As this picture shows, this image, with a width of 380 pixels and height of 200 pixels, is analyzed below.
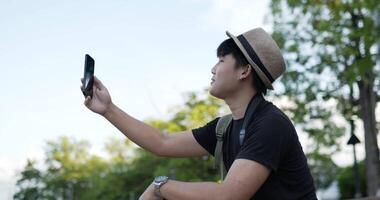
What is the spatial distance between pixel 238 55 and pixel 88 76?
33.4 inches

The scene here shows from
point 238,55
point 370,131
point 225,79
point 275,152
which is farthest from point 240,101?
point 370,131

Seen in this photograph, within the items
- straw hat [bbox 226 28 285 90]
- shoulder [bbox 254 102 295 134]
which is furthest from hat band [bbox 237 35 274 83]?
shoulder [bbox 254 102 295 134]

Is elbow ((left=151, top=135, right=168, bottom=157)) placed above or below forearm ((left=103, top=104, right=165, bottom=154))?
below

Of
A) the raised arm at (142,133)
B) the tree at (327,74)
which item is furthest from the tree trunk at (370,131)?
the raised arm at (142,133)

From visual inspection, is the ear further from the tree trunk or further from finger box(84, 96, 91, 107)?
the tree trunk

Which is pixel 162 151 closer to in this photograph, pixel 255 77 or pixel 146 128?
A: pixel 146 128

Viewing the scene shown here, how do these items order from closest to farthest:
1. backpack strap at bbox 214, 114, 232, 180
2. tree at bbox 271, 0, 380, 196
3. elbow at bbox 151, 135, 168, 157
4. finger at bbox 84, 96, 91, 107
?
1. backpack strap at bbox 214, 114, 232, 180
2. finger at bbox 84, 96, 91, 107
3. elbow at bbox 151, 135, 168, 157
4. tree at bbox 271, 0, 380, 196

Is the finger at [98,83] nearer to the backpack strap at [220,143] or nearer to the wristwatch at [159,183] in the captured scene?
the backpack strap at [220,143]

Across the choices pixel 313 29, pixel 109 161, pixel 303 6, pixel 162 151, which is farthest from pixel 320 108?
pixel 109 161

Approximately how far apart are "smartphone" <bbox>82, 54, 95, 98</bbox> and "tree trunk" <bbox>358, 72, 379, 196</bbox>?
691 inches

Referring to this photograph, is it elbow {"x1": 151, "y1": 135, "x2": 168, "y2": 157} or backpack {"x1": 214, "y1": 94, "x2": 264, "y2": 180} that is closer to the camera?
backpack {"x1": 214, "y1": 94, "x2": 264, "y2": 180}

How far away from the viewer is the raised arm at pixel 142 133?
122 inches

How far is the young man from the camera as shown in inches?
94.7

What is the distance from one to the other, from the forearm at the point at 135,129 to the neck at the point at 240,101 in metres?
0.64
